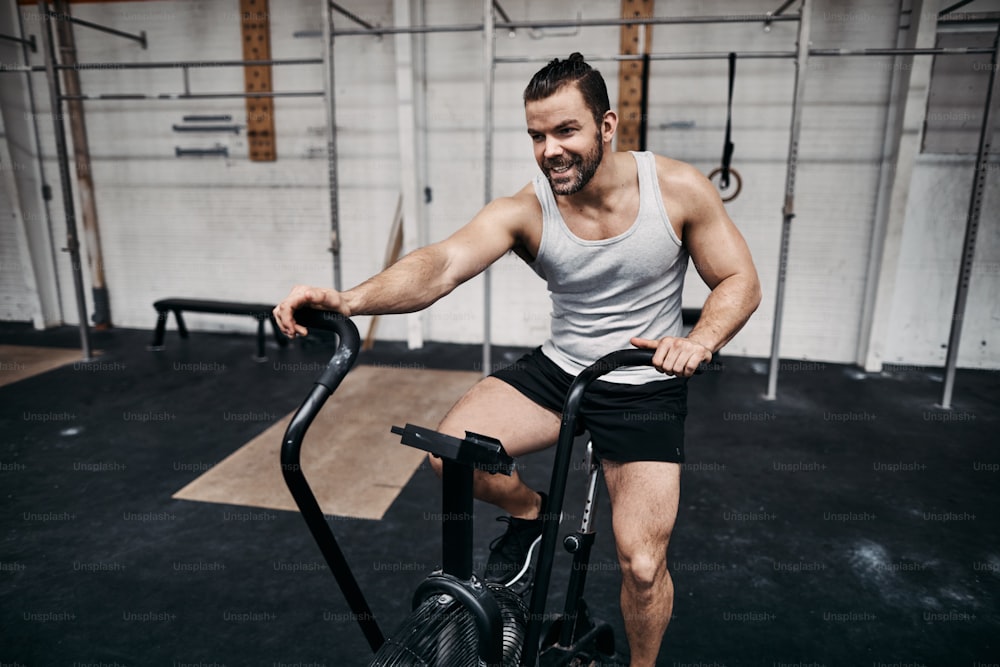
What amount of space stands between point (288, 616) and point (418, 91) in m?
4.06

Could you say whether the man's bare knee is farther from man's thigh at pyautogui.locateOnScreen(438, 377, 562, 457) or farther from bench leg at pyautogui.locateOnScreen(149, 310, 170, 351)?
bench leg at pyautogui.locateOnScreen(149, 310, 170, 351)

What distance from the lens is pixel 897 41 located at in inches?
166

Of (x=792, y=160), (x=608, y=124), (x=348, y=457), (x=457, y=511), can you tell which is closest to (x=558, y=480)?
(x=457, y=511)

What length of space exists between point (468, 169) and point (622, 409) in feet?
12.5

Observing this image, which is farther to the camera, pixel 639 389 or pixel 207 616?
pixel 207 616

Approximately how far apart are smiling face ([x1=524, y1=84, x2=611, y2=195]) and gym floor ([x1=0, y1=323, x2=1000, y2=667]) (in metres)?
0.57

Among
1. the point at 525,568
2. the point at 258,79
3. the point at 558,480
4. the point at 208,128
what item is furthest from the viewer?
the point at 208,128

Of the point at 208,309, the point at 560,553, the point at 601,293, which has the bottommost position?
the point at 560,553

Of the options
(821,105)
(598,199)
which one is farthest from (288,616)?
(821,105)

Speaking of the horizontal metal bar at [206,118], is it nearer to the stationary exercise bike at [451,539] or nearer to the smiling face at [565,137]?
the smiling face at [565,137]

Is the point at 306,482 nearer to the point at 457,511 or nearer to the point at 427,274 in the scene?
the point at 457,511

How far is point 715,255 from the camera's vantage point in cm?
154

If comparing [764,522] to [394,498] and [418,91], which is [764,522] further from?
[418,91]

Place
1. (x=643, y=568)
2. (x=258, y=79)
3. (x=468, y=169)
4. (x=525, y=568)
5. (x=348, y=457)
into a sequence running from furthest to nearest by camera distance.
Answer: (x=258, y=79), (x=468, y=169), (x=348, y=457), (x=525, y=568), (x=643, y=568)
